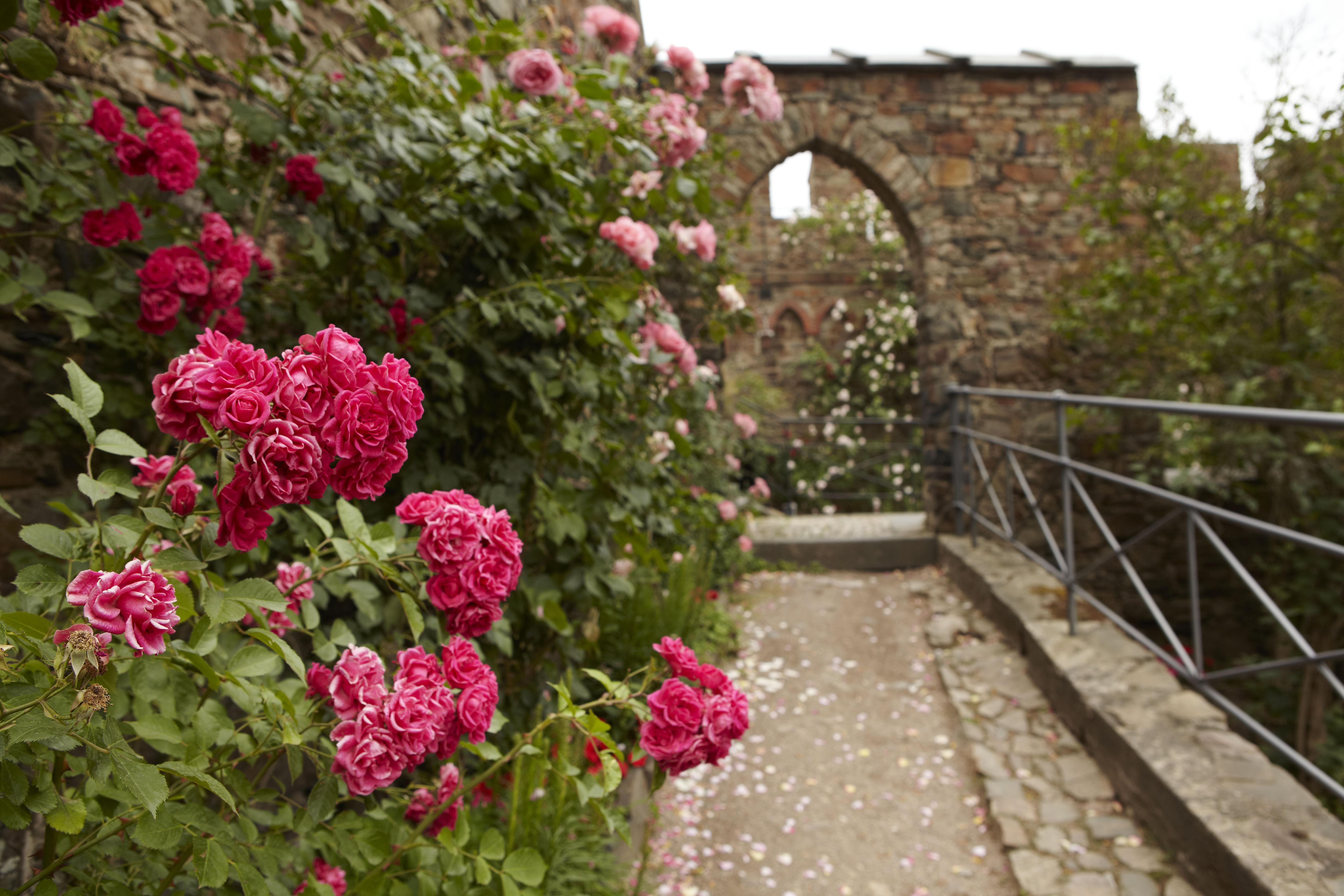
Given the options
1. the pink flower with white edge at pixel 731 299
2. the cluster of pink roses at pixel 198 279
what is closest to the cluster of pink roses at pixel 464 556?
the cluster of pink roses at pixel 198 279

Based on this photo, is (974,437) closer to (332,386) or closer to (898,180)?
(898,180)

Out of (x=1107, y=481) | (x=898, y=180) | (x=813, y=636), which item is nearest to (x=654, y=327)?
(x=813, y=636)

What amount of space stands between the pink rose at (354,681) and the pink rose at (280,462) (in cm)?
25

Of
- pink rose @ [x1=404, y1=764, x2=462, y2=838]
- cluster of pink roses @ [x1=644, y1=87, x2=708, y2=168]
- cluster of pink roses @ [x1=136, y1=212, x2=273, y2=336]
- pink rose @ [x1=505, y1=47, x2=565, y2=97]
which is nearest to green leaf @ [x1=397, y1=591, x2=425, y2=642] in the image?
pink rose @ [x1=404, y1=764, x2=462, y2=838]

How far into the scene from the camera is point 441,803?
3.42ft

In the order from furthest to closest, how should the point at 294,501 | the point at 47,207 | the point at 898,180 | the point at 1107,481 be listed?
1. the point at 1107,481
2. the point at 898,180
3. the point at 47,207
4. the point at 294,501

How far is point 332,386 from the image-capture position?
0.57 meters

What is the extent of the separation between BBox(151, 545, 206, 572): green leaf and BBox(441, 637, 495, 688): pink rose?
274mm

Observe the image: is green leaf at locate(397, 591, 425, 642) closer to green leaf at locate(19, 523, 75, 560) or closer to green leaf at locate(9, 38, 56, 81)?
green leaf at locate(19, 523, 75, 560)

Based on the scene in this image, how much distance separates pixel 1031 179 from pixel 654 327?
4.27m

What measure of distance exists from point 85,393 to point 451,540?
346 mm

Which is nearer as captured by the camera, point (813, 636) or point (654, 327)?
point (654, 327)

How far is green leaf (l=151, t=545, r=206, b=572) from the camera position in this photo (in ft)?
1.97

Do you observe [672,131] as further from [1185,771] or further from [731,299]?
[1185,771]
